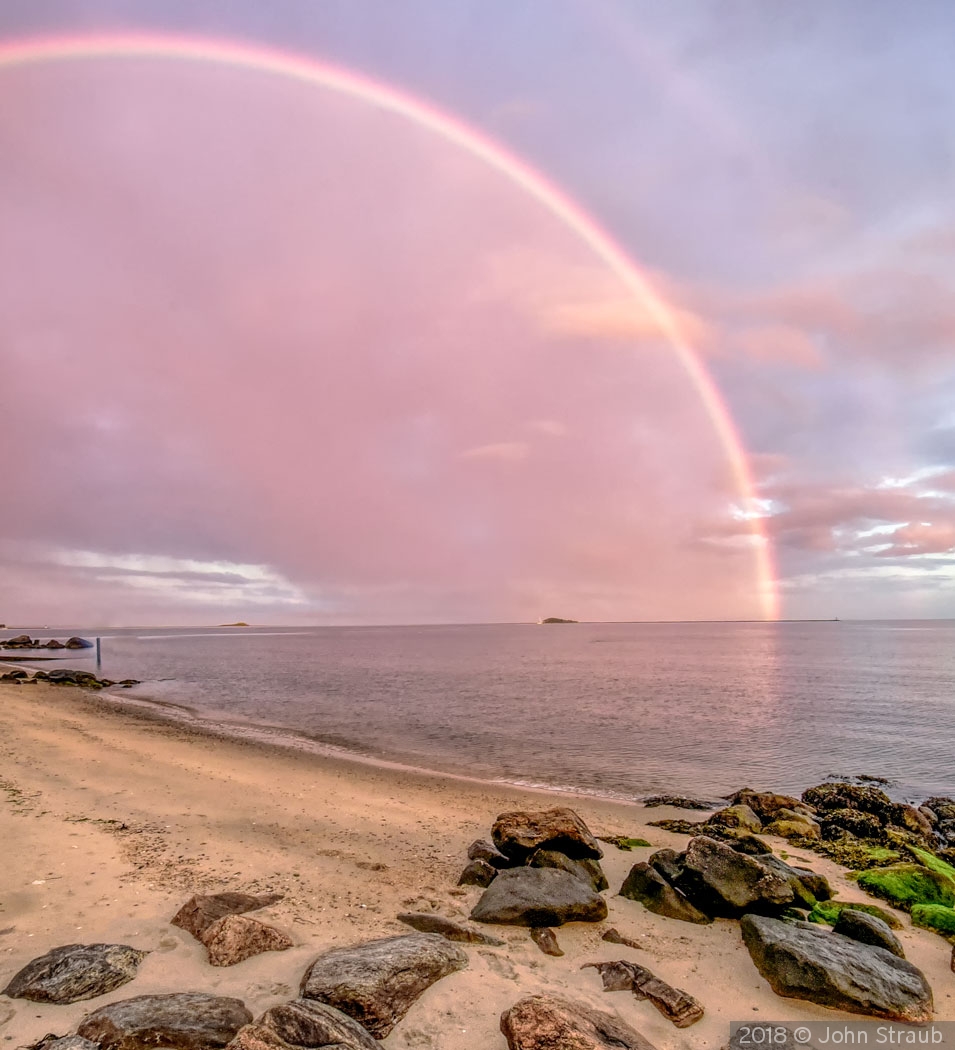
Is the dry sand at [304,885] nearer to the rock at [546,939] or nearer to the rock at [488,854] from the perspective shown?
the rock at [546,939]

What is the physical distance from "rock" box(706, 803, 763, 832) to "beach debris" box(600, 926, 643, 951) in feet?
29.1

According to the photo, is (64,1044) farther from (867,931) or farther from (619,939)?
(867,931)

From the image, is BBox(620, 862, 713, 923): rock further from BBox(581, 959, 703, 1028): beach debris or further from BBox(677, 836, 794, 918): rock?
BBox(581, 959, 703, 1028): beach debris

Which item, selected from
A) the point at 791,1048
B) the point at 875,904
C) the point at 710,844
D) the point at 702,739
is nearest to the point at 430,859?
the point at 710,844

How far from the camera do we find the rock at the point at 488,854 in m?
12.9

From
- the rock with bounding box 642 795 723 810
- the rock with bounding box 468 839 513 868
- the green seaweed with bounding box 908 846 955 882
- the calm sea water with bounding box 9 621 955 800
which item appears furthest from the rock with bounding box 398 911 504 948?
the calm sea water with bounding box 9 621 955 800

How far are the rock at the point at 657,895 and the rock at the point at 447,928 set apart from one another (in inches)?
130

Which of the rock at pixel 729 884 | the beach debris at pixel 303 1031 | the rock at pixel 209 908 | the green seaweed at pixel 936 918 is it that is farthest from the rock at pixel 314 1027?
the green seaweed at pixel 936 918

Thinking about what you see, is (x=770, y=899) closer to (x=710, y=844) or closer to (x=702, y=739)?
(x=710, y=844)

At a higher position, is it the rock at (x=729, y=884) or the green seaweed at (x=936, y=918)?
the rock at (x=729, y=884)

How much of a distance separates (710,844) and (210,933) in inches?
340

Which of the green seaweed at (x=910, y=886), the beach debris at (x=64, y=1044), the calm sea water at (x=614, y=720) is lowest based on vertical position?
the calm sea water at (x=614, y=720)

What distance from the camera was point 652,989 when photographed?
8.22 metres

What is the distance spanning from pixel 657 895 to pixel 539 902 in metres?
2.47
